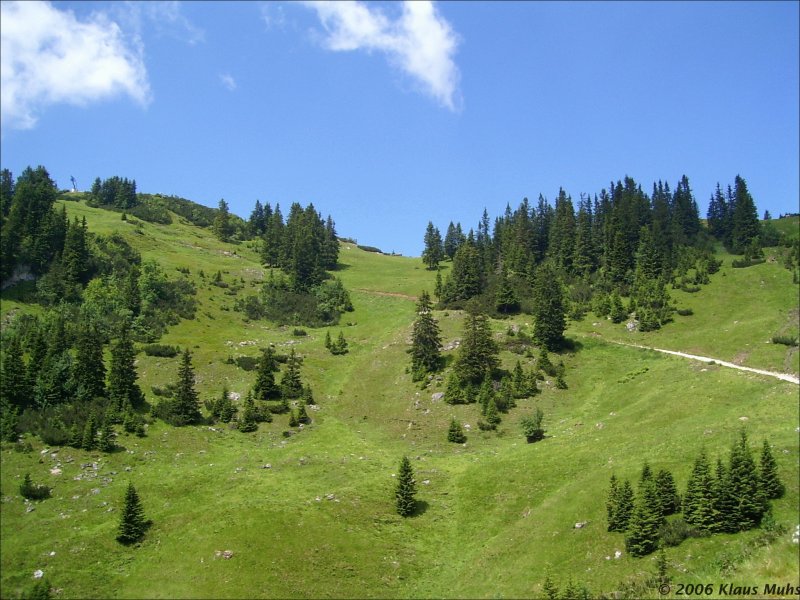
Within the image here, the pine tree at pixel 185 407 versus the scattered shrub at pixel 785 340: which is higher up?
the scattered shrub at pixel 785 340

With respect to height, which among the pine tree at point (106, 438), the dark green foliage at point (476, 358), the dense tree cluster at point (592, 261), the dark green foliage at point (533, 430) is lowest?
the pine tree at point (106, 438)

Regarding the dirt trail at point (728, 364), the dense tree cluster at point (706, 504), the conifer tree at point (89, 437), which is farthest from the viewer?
the dirt trail at point (728, 364)

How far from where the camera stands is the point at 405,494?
49438mm

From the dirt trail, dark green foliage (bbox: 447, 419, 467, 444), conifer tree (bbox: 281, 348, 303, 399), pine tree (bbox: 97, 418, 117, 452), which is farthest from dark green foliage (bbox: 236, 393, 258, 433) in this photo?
the dirt trail

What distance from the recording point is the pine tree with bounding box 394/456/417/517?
4888cm

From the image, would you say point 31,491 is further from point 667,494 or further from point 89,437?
point 667,494

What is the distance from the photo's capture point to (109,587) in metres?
36.0

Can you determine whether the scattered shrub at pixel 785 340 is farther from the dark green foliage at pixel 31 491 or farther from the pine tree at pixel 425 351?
the dark green foliage at pixel 31 491

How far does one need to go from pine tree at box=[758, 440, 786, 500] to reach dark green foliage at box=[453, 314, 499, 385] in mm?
44780

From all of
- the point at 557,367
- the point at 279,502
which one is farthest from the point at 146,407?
the point at 557,367

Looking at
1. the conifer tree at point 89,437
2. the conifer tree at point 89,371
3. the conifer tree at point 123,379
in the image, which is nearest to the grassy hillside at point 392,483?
the conifer tree at point 89,437

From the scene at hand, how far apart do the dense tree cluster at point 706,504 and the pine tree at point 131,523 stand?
34245mm

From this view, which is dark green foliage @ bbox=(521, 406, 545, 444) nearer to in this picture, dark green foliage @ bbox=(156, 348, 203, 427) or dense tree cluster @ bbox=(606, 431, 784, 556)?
dense tree cluster @ bbox=(606, 431, 784, 556)

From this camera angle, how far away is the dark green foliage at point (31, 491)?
46.4m
